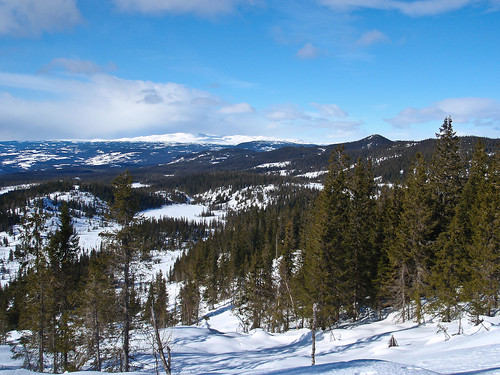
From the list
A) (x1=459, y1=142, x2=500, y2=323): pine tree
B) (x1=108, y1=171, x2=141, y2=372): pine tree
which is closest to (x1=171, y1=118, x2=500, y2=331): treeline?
(x1=459, y1=142, x2=500, y2=323): pine tree

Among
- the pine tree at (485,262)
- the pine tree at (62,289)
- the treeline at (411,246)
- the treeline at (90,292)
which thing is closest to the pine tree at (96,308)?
the treeline at (90,292)

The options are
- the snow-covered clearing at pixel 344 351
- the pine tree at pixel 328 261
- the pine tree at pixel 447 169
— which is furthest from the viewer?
the pine tree at pixel 447 169

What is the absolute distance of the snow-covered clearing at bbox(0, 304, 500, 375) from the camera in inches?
381

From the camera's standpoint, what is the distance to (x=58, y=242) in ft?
77.2

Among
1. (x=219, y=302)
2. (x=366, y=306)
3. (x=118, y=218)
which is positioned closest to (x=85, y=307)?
(x=118, y=218)

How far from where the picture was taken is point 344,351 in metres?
20.2

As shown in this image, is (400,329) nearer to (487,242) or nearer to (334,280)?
(334,280)

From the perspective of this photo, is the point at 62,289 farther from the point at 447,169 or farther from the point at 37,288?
the point at 447,169

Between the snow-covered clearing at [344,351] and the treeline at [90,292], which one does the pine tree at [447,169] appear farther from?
the treeline at [90,292]

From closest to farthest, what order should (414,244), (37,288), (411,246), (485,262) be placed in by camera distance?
1. (485,262)
2. (37,288)
3. (414,244)
4. (411,246)

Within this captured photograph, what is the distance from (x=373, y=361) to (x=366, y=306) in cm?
2442

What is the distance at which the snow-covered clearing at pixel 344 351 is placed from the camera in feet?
31.8

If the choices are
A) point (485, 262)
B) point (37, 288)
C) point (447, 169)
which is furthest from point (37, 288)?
point (447, 169)

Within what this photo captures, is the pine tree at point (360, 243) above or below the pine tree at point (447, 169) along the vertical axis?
below
